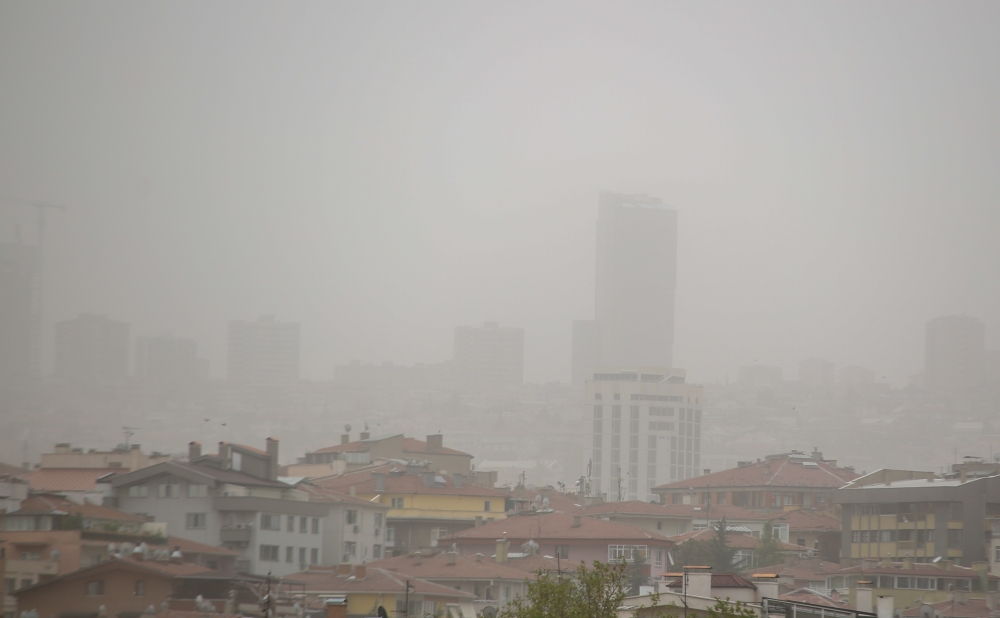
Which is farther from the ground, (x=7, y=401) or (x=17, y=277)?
(x=17, y=277)

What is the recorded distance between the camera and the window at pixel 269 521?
1914 inches

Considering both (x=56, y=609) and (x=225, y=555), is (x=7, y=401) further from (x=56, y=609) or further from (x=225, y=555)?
(x=56, y=609)

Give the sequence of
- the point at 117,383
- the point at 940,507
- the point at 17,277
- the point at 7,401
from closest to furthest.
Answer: the point at 940,507 < the point at 7,401 < the point at 17,277 < the point at 117,383

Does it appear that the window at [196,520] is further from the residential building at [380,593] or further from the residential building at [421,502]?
the residential building at [421,502]

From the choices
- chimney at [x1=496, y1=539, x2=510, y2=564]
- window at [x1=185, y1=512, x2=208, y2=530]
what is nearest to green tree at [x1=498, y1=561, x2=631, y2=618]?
window at [x1=185, y1=512, x2=208, y2=530]

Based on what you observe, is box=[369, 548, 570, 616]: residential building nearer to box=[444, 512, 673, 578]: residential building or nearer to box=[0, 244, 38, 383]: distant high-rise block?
box=[444, 512, 673, 578]: residential building

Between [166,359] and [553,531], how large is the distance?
9974 centimetres

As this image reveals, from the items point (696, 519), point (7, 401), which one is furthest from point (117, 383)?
point (696, 519)

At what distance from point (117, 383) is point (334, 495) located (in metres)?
81.6

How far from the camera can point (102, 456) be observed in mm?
56906

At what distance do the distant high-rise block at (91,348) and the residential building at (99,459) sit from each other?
4125 centimetres

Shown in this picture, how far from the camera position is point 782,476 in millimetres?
87688

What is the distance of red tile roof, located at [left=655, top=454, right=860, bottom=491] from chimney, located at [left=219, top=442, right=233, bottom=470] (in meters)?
41.8

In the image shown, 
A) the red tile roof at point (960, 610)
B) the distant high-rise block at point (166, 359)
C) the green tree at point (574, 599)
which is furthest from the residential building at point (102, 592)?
the distant high-rise block at point (166, 359)
